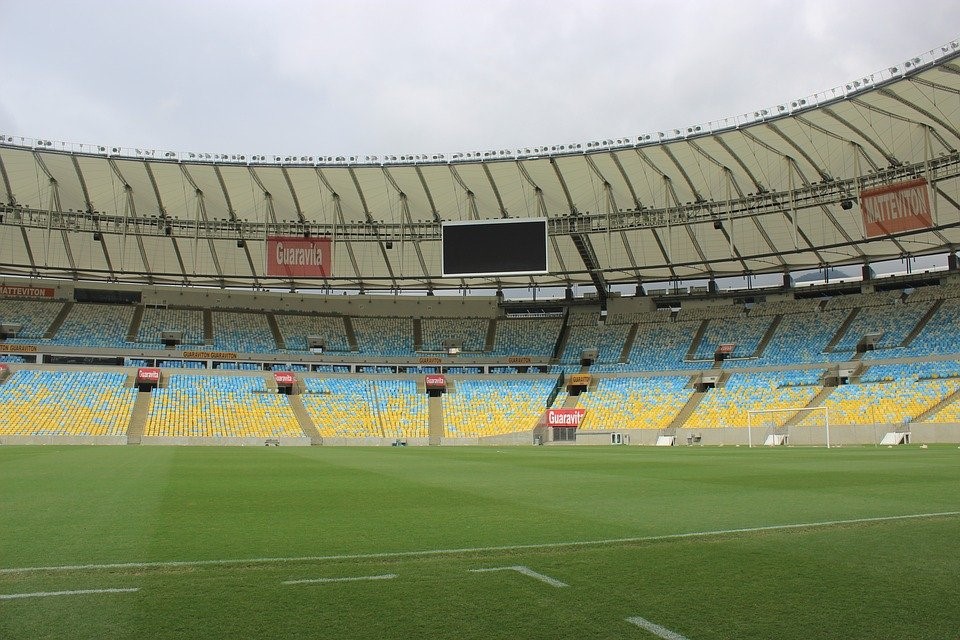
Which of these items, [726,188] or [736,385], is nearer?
[726,188]

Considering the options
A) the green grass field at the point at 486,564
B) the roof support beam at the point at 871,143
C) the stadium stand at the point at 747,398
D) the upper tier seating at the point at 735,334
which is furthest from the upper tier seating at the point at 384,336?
the green grass field at the point at 486,564

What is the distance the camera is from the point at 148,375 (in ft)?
171

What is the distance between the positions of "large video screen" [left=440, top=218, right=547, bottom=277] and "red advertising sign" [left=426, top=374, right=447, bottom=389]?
51.5 ft

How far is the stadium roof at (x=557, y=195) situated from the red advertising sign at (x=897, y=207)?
552 mm

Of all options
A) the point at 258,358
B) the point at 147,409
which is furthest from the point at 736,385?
the point at 147,409

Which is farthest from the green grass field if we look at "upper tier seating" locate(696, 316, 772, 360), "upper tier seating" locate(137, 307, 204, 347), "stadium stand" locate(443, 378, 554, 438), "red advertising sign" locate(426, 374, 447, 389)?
"upper tier seating" locate(137, 307, 204, 347)

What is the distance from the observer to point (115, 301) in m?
59.3

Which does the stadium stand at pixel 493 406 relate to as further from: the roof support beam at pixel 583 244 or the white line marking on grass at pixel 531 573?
the white line marking on grass at pixel 531 573

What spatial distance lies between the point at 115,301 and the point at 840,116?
2103 inches

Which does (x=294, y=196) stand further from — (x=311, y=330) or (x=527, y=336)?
(x=527, y=336)

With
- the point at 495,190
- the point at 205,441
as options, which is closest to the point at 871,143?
the point at 495,190

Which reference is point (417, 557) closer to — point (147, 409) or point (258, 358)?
point (147, 409)

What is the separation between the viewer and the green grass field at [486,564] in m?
4.08

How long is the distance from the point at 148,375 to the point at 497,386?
25891mm
